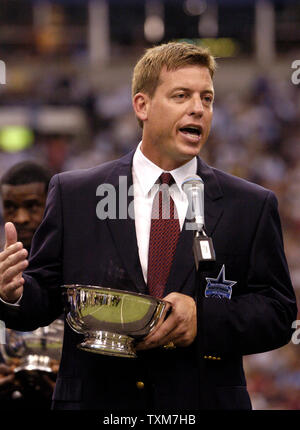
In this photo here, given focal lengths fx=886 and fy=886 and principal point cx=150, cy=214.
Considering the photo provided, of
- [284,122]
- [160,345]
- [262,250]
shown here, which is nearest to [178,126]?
[262,250]

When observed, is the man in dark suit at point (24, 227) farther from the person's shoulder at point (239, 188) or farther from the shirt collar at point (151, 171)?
the person's shoulder at point (239, 188)

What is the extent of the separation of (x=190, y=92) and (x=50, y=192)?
51 centimetres

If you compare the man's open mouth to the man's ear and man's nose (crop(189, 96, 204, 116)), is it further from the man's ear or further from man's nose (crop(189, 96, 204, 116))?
the man's ear

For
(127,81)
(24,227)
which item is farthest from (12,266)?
(127,81)

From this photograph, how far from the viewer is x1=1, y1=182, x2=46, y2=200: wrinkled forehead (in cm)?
336

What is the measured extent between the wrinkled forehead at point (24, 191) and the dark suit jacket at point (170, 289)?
746 mm

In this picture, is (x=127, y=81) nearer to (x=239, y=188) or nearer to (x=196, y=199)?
(x=239, y=188)

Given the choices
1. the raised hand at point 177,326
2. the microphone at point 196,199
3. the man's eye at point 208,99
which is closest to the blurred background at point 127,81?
the man's eye at point 208,99

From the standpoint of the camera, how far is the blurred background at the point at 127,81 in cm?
894

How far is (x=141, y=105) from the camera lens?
9.02ft

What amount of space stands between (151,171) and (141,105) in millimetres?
236

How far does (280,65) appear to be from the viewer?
1080cm

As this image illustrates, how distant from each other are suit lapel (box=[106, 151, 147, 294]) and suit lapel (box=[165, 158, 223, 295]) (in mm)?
91

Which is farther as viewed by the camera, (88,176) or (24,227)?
(24,227)
